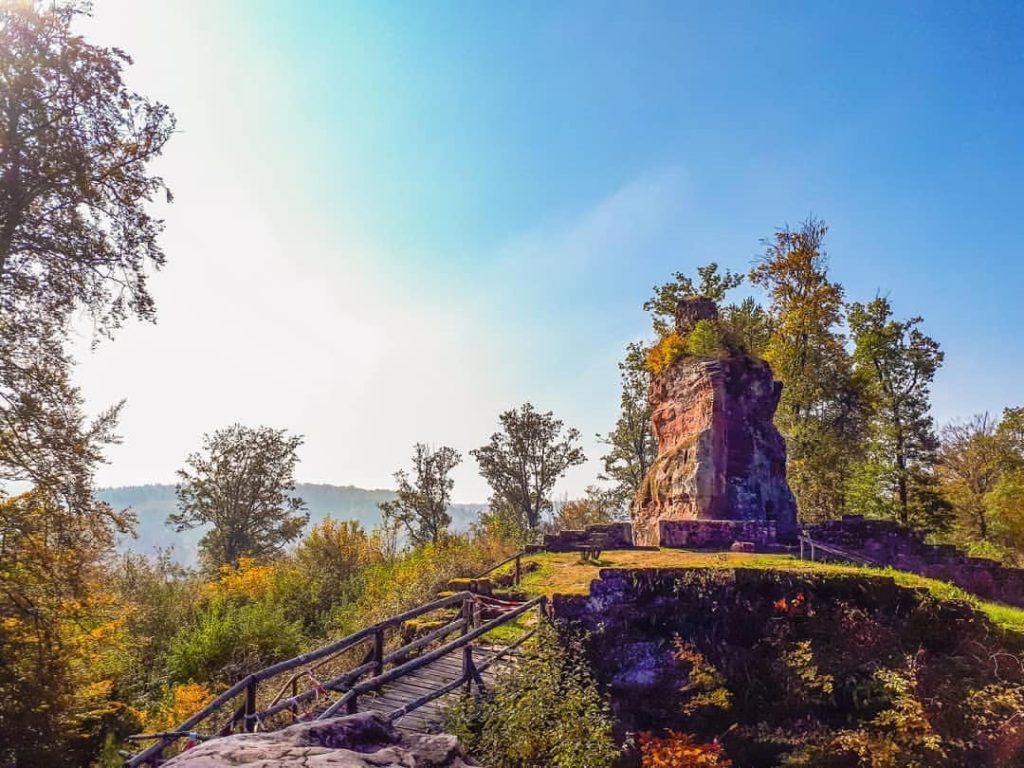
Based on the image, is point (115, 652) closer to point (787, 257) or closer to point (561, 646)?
point (561, 646)

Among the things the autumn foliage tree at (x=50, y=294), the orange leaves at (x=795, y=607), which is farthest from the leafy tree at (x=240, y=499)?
the orange leaves at (x=795, y=607)

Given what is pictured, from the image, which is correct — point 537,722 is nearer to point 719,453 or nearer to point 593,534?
point 593,534

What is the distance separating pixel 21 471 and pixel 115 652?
977 centimetres

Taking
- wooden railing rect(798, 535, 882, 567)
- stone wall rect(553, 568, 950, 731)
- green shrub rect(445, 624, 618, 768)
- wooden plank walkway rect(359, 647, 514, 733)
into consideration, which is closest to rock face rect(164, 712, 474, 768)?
green shrub rect(445, 624, 618, 768)

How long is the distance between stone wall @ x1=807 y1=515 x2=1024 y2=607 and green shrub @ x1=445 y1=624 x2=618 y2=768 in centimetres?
991

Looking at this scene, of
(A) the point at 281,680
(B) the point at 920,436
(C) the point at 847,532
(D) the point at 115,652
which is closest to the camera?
(A) the point at 281,680

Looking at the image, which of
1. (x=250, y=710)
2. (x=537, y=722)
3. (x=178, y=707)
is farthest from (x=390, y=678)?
(x=178, y=707)

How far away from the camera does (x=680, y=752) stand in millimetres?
6203

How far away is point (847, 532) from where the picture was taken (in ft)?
45.9

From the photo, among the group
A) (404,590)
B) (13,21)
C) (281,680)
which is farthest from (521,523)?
(13,21)

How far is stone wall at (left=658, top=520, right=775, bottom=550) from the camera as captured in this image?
12281 millimetres

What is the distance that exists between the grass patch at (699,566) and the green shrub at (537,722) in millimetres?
1798

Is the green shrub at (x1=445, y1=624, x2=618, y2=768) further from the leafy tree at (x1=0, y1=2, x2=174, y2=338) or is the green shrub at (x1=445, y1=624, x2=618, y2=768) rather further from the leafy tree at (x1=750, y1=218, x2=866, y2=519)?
the leafy tree at (x1=750, y1=218, x2=866, y2=519)

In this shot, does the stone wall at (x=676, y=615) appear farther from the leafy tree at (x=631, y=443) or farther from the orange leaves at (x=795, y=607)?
the leafy tree at (x=631, y=443)
